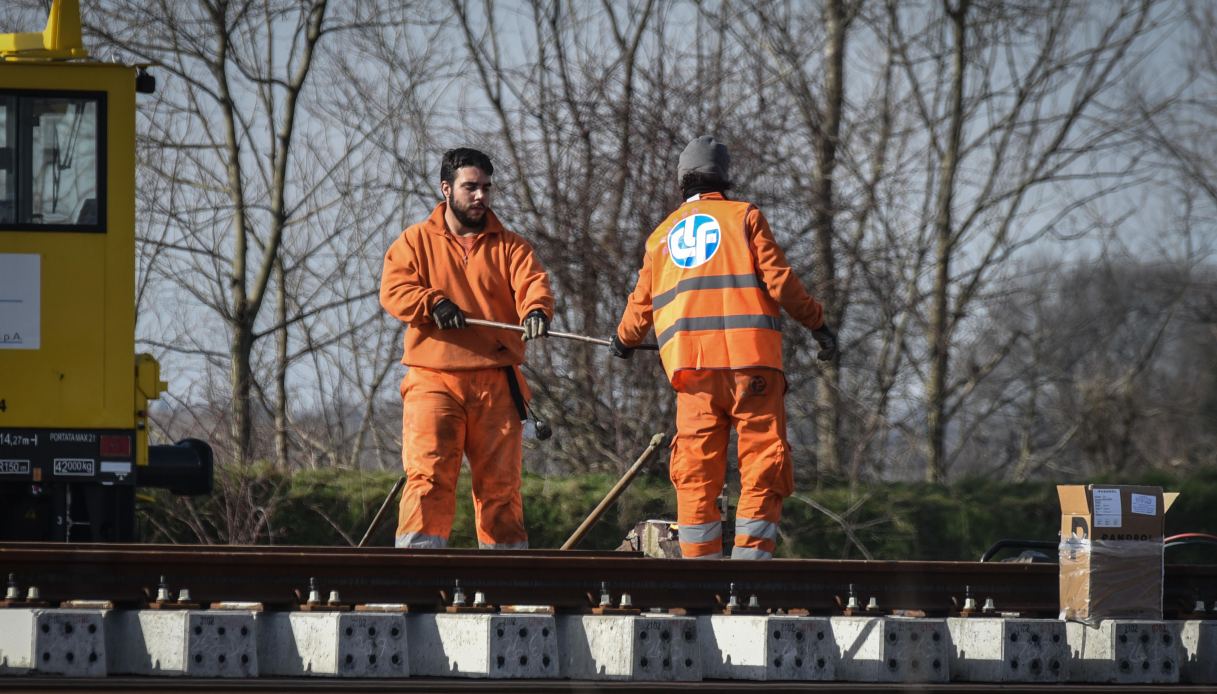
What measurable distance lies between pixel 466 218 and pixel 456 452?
3.91ft

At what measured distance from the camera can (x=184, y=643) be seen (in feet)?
20.1

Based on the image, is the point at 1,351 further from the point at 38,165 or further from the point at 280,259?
the point at 280,259

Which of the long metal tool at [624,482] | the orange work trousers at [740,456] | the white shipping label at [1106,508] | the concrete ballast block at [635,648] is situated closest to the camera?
the concrete ballast block at [635,648]

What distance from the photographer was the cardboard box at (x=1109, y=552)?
22.1 feet

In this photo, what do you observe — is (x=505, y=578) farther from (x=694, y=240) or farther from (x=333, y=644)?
(x=694, y=240)

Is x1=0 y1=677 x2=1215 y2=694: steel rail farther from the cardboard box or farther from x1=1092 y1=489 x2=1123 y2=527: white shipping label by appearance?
x1=1092 y1=489 x2=1123 y2=527: white shipping label

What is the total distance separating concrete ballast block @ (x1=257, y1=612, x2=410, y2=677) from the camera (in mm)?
6227

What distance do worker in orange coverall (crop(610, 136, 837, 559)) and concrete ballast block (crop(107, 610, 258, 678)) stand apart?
2.19m

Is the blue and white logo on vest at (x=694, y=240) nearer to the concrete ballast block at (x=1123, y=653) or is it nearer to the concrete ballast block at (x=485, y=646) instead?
the concrete ballast block at (x=485, y=646)

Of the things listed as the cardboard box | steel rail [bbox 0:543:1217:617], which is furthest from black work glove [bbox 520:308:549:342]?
the cardboard box

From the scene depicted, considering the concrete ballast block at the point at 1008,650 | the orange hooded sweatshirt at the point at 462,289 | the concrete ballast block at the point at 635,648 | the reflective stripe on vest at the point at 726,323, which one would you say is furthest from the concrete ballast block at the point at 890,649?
the orange hooded sweatshirt at the point at 462,289

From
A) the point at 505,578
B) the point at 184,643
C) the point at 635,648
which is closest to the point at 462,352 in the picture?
the point at 505,578

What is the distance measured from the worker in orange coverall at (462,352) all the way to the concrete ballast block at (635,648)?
4.29 ft

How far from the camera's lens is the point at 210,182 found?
14.5m
